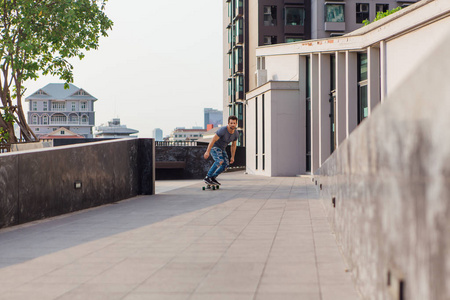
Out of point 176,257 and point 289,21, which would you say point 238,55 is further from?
point 176,257

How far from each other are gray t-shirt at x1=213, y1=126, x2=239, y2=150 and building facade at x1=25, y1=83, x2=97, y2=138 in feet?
449

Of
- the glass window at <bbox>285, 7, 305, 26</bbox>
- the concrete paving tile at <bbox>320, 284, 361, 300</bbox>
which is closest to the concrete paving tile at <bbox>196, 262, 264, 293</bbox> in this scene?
the concrete paving tile at <bbox>320, 284, 361, 300</bbox>

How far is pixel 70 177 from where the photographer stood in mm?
9039

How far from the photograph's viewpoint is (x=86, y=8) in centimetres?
2094

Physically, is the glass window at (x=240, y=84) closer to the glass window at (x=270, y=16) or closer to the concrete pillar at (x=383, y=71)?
the glass window at (x=270, y=16)

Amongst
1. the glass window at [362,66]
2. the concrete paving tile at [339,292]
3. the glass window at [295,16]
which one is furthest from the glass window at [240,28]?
the concrete paving tile at [339,292]

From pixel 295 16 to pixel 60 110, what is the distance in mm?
103399

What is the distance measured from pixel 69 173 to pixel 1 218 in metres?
1.97

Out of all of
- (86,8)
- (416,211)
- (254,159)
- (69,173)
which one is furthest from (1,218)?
(254,159)

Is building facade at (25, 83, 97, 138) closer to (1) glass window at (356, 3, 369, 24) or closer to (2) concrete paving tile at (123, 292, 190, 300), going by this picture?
(1) glass window at (356, 3, 369, 24)

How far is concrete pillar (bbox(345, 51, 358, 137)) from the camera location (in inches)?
799

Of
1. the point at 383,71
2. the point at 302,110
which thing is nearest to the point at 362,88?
the point at 383,71

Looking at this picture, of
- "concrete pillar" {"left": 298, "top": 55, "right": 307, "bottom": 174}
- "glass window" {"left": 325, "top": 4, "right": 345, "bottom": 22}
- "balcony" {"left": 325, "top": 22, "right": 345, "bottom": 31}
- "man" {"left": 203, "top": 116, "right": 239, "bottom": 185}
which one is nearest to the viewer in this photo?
"man" {"left": 203, "top": 116, "right": 239, "bottom": 185}

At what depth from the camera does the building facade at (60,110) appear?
475ft
